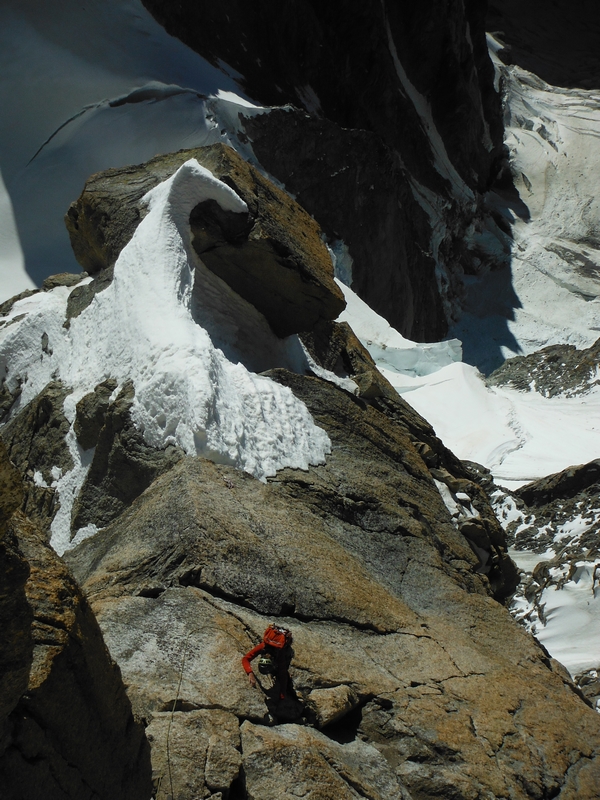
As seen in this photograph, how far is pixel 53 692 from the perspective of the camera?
2119 millimetres

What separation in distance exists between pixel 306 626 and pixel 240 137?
465 inches

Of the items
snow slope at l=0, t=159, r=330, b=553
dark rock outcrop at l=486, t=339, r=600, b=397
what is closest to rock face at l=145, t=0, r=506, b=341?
dark rock outcrop at l=486, t=339, r=600, b=397

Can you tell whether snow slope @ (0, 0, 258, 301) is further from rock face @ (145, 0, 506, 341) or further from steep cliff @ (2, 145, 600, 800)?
steep cliff @ (2, 145, 600, 800)

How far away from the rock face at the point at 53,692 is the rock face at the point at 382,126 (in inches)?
506

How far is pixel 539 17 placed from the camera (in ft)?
112

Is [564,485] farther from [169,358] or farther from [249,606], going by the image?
[249,606]

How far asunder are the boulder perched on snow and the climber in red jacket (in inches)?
129

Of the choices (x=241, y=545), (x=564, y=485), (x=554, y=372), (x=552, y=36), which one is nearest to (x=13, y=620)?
(x=241, y=545)

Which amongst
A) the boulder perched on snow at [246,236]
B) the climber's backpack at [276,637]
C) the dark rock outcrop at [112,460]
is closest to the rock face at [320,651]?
the climber's backpack at [276,637]

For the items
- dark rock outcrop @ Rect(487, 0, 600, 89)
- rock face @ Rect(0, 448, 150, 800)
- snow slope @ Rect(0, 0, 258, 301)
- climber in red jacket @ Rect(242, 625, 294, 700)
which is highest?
dark rock outcrop @ Rect(487, 0, 600, 89)

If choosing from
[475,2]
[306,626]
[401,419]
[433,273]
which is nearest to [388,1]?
[475,2]

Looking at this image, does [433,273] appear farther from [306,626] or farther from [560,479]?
[306,626]

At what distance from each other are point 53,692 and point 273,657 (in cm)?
118

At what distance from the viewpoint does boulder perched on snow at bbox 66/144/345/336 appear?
19.1 feet
